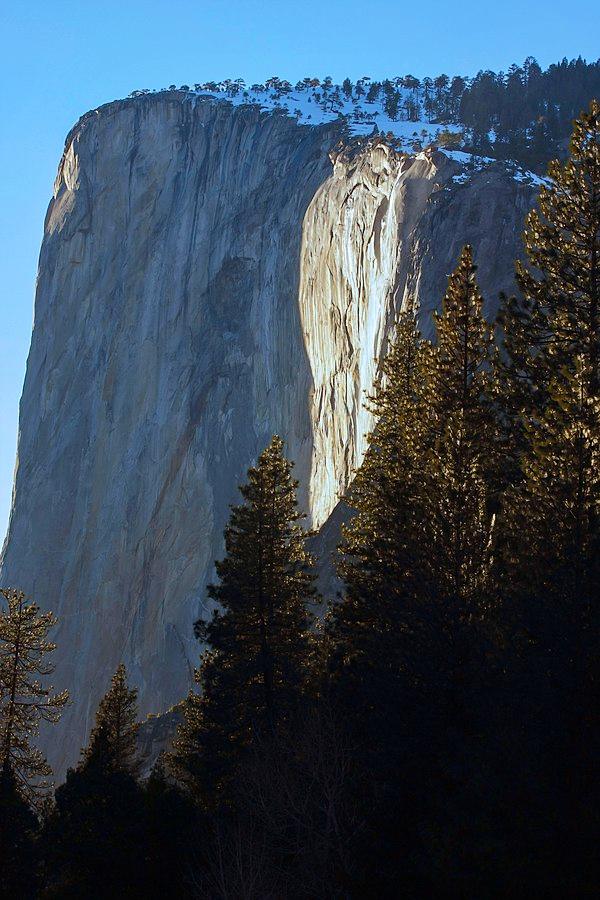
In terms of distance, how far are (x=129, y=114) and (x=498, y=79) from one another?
37.3 metres

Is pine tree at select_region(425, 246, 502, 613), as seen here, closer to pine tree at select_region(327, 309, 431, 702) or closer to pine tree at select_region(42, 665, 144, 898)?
pine tree at select_region(327, 309, 431, 702)

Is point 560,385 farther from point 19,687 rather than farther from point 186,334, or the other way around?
point 186,334

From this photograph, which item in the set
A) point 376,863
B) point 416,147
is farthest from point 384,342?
point 376,863

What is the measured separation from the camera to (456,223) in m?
56.5

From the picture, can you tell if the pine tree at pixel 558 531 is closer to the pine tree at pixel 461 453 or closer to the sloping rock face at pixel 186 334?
the pine tree at pixel 461 453

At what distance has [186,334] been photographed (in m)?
84.9

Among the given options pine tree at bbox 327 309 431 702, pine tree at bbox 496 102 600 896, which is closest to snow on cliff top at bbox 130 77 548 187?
pine tree at bbox 327 309 431 702

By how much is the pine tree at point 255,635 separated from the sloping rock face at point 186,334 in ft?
82.7

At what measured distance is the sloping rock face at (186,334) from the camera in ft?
202

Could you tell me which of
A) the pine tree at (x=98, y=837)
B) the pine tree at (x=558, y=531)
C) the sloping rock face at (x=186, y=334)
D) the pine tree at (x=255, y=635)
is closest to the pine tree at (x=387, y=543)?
the pine tree at (x=255, y=635)

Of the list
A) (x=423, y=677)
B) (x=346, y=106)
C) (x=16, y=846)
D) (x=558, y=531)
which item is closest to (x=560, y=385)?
(x=558, y=531)

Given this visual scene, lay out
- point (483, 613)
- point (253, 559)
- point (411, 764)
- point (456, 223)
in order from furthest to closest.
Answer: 1. point (456, 223)
2. point (253, 559)
3. point (483, 613)
4. point (411, 764)

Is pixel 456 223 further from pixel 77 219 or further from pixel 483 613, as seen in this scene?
pixel 77 219

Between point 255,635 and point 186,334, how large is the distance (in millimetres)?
58684
